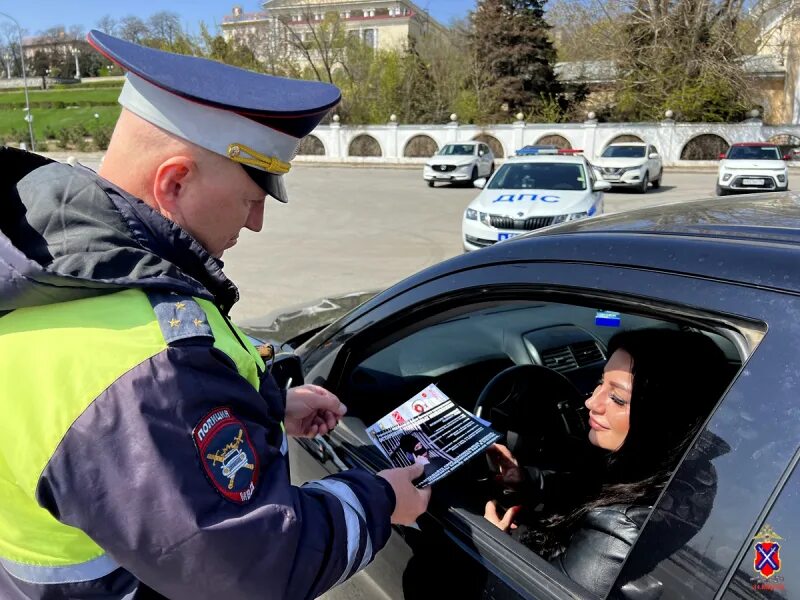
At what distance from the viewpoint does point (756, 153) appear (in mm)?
16547

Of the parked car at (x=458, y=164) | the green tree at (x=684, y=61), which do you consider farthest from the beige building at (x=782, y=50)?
the parked car at (x=458, y=164)

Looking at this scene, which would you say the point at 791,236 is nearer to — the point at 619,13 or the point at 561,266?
the point at 561,266

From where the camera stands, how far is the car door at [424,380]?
1036 mm

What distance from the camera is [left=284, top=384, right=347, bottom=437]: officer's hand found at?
5.37 ft

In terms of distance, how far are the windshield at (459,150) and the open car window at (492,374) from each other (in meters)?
19.0

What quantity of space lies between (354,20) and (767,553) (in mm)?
66233

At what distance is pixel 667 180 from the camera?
22.1 meters

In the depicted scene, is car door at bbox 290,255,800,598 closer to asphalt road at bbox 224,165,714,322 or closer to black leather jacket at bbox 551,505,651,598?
black leather jacket at bbox 551,505,651,598

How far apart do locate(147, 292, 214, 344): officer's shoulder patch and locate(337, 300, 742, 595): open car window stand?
74 cm

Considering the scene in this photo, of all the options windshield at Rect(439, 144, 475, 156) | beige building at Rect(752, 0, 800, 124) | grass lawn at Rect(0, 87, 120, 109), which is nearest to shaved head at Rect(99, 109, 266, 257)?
windshield at Rect(439, 144, 475, 156)

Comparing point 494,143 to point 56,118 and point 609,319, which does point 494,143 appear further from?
point 56,118

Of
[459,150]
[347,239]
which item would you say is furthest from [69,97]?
[347,239]

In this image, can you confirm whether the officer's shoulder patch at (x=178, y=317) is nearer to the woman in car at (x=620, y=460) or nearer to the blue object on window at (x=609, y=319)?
the woman in car at (x=620, y=460)

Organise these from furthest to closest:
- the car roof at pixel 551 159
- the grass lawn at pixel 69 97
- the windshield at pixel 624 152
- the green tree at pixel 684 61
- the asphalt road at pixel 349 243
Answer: the grass lawn at pixel 69 97 → the green tree at pixel 684 61 → the windshield at pixel 624 152 → the car roof at pixel 551 159 → the asphalt road at pixel 349 243
